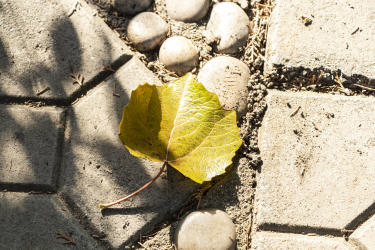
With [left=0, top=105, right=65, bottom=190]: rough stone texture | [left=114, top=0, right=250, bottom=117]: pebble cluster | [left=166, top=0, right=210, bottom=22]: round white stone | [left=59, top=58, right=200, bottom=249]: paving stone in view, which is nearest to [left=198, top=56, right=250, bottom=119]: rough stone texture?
[left=114, top=0, right=250, bottom=117]: pebble cluster

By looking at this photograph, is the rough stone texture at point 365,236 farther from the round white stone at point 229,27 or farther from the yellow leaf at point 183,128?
the round white stone at point 229,27

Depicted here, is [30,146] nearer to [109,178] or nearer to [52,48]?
[109,178]

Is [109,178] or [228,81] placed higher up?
[228,81]

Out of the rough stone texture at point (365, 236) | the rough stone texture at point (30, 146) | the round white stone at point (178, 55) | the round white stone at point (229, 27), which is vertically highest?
the round white stone at point (229, 27)

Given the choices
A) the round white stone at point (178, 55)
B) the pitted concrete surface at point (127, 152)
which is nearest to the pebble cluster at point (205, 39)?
the round white stone at point (178, 55)

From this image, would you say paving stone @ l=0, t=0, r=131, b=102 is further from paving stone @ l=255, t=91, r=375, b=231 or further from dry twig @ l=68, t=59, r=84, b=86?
paving stone @ l=255, t=91, r=375, b=231

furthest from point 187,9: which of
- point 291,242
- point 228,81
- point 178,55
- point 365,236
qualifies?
point 365,236
